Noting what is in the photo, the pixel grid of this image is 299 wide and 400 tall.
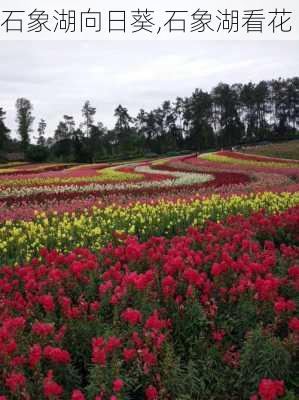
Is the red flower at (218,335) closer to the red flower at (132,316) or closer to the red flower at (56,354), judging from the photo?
the red flower at (132,316)

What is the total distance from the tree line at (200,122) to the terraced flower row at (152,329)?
224 ft

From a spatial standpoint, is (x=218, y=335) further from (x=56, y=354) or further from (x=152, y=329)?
(x=56, y=354)

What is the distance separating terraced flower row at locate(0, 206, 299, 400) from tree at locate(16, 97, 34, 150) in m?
71.2

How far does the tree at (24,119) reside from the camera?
75.1m

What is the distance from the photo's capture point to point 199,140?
254ft

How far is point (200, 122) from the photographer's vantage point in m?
82.6

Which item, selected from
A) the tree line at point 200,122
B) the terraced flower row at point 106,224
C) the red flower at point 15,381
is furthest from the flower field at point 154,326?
the tree line at point 200,122

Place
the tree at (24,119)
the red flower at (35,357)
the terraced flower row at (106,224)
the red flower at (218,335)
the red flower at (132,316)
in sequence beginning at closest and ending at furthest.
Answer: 1. the red flower at (35,357)
2. the red flower at (132,316)
3. the red flower at (218,335)
4. the terraced flower row at (106,224)
5. the tree at (24,119)

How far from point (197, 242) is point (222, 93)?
276 feet

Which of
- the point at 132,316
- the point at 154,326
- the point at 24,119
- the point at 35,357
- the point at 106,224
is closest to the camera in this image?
the point at 35,357

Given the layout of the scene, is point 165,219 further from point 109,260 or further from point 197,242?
point 109,260

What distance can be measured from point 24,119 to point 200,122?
28.6 m

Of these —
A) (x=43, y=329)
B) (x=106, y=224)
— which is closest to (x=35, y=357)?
(x=43, y=329)

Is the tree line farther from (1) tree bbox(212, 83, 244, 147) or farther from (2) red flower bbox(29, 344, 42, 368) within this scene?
(2) red flower bbox(29, 344, 42, 368)
